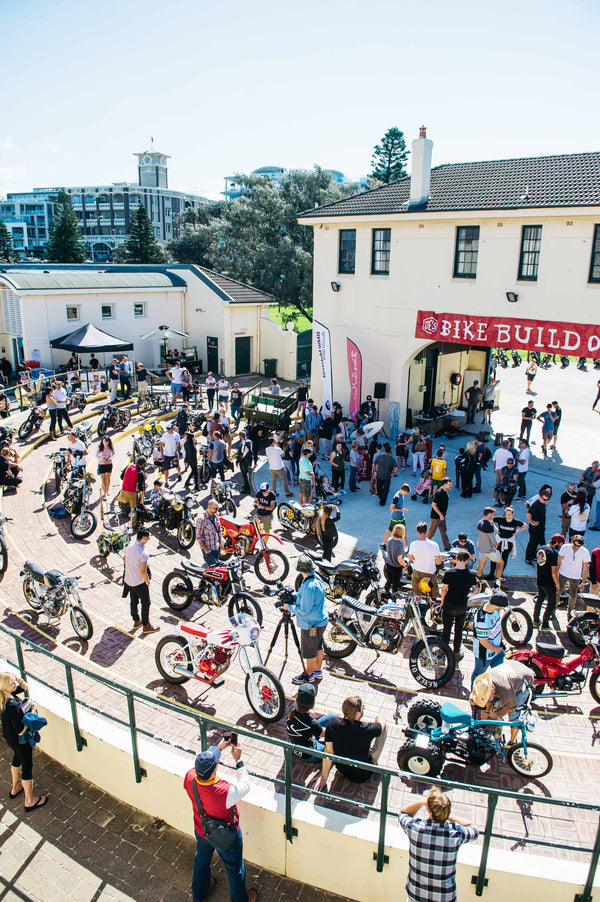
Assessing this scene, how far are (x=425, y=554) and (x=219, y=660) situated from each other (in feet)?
11.6

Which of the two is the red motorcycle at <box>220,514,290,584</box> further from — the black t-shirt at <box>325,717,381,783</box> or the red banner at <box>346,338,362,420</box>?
the red banner at <box>346,338,362,420</box>

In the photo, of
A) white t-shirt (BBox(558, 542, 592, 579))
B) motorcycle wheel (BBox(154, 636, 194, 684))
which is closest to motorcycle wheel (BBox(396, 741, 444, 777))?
motorcycle wheel (BBox(154, 636, 194, 684))

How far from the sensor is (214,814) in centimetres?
464

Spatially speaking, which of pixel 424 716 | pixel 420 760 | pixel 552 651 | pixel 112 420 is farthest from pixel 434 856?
pixel 112 420

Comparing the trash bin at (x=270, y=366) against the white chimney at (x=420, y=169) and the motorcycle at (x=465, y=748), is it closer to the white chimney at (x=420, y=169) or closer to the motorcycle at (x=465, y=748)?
the white chimney at (x=420, y=169)

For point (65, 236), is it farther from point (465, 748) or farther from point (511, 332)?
point (465, 748)

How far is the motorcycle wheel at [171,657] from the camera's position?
7.91m

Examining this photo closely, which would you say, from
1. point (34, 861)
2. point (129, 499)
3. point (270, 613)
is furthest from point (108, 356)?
point (34, 861)

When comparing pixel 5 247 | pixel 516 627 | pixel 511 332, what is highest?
pixel 5 247

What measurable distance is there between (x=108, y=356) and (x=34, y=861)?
25086mm

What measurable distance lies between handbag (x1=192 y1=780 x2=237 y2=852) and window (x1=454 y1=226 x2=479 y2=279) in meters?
17.3

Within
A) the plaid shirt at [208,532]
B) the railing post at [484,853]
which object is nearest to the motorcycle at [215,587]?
the plaid shirt at [208,532]

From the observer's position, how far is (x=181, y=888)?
5.00m

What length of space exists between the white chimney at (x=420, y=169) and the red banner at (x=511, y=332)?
361cm
